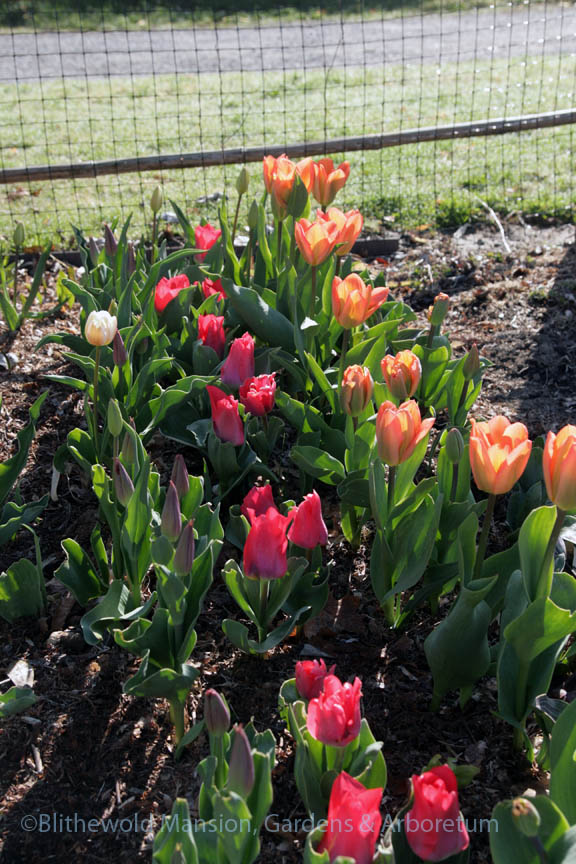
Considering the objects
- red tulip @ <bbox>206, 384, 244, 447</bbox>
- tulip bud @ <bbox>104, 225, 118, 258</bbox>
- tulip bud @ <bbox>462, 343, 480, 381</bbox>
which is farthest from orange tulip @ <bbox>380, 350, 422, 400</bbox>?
tulip bud @ <bbox>104, 225, 118, 258</bbox>

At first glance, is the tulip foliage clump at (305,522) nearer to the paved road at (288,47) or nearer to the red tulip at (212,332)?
the red tulip at (212,332)

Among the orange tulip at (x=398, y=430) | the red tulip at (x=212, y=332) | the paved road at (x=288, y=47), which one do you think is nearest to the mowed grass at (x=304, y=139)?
the paved road at (x=288, y=47)

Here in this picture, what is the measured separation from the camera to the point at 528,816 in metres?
1.15

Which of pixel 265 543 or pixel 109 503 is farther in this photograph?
pixel 109 503

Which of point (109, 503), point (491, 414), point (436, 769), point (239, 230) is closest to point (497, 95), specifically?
point (239, 230)

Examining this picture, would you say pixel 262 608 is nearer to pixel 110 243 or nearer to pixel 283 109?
pixel 110 243

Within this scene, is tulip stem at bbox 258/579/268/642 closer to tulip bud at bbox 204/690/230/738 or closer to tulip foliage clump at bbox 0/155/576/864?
tulip foliage clump at bbox 0/155/576/864

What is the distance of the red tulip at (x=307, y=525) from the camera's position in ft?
6.03

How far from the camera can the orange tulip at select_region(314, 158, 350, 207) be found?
8.97ft

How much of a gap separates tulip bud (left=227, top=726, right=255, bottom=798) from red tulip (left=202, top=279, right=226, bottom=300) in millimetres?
1776

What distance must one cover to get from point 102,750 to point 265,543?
58 cm

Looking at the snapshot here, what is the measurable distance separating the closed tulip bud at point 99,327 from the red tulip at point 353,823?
4.05 ft

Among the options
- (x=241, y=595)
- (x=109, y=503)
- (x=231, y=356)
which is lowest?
(x=241, y=595)

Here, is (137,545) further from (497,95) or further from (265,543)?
(497,95)
